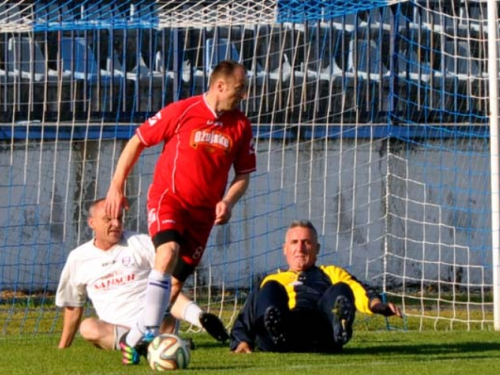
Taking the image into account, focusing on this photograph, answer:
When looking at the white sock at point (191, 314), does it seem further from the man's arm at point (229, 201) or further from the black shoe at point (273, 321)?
the man's arm at point (229, 201)

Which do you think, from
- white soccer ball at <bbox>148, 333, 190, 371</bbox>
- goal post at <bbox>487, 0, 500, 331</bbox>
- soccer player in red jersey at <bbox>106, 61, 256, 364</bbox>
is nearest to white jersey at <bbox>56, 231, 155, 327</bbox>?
soccer player in red jersey at <bbox>106, 61, 256, 364</bbox>

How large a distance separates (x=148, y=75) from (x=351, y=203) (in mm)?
2442

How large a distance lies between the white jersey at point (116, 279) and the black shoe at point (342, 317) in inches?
55.5

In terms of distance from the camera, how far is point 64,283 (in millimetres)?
9281

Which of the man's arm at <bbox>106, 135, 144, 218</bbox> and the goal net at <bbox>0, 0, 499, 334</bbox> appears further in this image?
the goal net at <bbox>0, 0, 499, 334</bbox>

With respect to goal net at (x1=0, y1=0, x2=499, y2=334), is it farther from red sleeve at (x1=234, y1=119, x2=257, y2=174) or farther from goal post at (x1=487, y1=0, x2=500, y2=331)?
red sleeve at (x1=234, y1=119, x2=257, y2=174)

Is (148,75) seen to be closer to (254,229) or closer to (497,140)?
(254,229)

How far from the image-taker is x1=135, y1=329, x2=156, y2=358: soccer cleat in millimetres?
7920

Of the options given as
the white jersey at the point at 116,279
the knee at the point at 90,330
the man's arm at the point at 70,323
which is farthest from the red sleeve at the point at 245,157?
the man's arm at the point at 70,323

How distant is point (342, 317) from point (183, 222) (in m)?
1.06

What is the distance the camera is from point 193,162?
830 cm

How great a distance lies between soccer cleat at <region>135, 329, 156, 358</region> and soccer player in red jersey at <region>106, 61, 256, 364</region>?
67 mm

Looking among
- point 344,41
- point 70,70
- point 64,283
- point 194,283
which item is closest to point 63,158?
point 70,70

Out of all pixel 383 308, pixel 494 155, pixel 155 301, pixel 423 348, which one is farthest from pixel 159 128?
pixel 494 155
